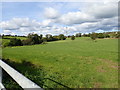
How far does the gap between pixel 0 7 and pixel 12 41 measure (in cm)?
5444

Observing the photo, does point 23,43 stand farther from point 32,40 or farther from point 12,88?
point 12,88

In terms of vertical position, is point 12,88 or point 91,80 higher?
point 12,88

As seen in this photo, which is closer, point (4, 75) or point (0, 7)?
point (4, 75)

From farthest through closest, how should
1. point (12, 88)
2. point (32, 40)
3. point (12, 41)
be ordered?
point (32, 40), point (12, 41), point (12, 88)

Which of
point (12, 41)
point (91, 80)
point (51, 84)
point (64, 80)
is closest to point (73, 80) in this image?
point (64, 80)

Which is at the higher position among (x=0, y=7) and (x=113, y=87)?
(x=0, y=7)

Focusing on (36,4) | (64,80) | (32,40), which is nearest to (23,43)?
(32,40)

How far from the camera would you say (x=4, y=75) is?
6.69m

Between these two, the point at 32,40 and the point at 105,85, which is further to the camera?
the point at 32,40

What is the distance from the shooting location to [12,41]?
58.5 meters

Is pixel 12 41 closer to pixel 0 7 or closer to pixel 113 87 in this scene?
pixel 0 7

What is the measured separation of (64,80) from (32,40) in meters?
58.7

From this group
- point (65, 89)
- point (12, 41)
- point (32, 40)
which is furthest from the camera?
point (32, 40)

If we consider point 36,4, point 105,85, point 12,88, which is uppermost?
point 36,4
